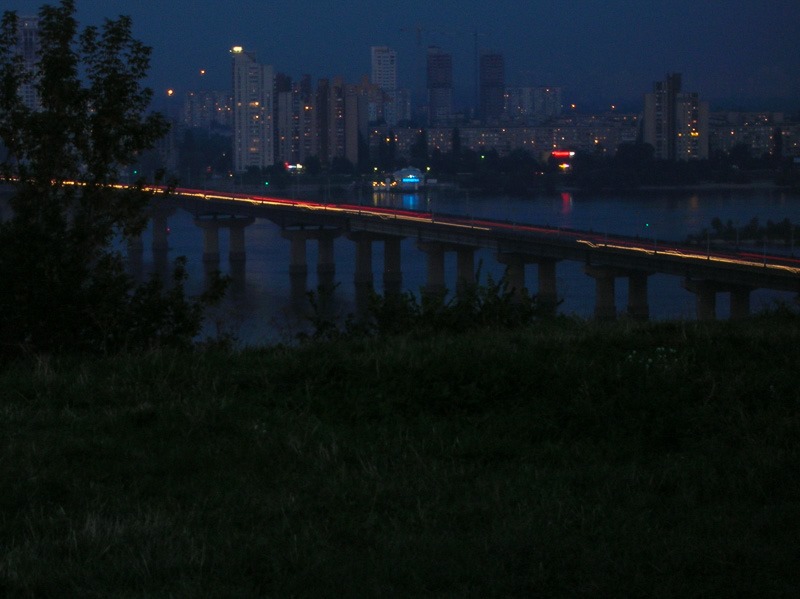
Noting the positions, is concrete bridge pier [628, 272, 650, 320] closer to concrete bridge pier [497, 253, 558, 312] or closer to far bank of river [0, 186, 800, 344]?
far bank of river [0, 186, 800, 344]

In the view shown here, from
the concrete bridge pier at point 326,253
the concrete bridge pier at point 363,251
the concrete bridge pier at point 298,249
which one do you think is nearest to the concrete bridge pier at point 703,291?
the concrete bridge pier at point 363,251

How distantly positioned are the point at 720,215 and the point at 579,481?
47.5 m

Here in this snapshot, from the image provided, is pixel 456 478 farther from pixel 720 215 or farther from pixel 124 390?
pixel 720 215

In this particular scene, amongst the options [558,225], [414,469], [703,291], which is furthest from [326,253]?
[414,469]

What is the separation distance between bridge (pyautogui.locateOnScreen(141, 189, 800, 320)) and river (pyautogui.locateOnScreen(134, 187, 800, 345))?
88cm

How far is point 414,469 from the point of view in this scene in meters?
4.13

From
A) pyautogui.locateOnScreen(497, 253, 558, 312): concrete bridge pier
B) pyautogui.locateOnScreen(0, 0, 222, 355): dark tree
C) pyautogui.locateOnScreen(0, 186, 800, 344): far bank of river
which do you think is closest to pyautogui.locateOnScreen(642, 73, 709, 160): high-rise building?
pyautogui.locateOnScreen(0, 186, 800, 344): far bank of river

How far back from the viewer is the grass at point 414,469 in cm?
311

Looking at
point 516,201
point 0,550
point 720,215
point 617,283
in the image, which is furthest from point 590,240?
point 0,550

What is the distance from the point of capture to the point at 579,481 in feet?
13.1

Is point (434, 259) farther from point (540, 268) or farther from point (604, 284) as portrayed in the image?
point (604, 284)

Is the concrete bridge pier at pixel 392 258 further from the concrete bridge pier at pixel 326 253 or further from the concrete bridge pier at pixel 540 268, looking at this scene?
the concrete bridge pier at pixel 540 268

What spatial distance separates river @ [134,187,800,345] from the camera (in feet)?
124

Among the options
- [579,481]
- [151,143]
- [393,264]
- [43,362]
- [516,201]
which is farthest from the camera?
[516,201]
